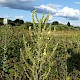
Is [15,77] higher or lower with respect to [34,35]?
lower

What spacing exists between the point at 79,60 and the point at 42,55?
427 centimetres

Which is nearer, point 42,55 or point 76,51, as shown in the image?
point 42,55

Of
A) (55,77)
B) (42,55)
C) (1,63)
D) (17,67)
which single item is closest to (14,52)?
(1,63)

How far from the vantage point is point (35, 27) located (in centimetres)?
400

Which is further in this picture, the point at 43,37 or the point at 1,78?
the point at 1,78

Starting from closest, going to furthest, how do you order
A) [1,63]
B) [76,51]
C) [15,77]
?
[15,77] → [1,63] → [76,51]

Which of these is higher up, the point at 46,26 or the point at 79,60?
the point at 46,26

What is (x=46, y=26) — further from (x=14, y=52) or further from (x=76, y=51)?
(x=76, y=51)

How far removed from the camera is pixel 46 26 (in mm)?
4055

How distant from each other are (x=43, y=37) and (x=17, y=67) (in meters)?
2.76

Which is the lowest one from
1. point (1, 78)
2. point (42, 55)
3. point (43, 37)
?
point (1, 78)

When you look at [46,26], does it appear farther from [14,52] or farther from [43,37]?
[14,52]

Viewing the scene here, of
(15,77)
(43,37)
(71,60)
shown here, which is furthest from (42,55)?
(71,60)

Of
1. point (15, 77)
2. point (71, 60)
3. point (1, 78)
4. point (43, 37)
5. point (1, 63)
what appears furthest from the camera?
point (71, 60)
